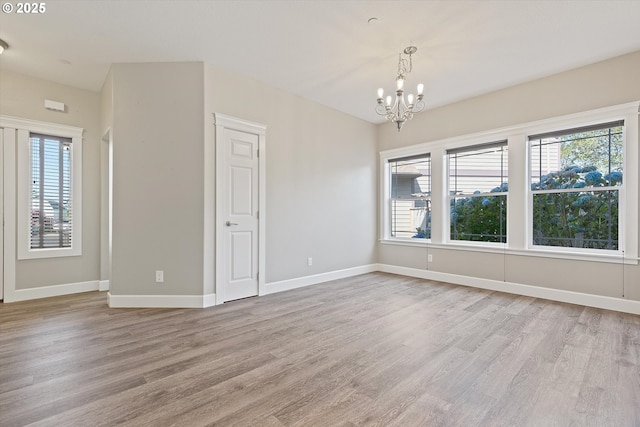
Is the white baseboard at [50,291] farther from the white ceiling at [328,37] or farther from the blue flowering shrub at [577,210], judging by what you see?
the blue flowering shrub at [577,210]

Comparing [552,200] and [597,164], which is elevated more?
[597,164]

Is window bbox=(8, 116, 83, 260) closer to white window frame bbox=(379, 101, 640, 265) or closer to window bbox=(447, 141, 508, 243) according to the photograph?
white window frame bbox=(379, 101, 640, 265)

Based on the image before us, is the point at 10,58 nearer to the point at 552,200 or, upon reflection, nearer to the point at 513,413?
the point at 513,413

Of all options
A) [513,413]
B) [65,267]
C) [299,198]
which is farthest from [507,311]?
[65,267]

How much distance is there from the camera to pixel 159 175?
3.60m

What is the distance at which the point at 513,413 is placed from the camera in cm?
169

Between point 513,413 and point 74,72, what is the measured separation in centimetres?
557

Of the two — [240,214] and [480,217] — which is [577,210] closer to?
[480,217]

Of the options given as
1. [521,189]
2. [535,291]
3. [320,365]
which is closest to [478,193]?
[521,189]

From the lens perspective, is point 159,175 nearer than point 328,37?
No

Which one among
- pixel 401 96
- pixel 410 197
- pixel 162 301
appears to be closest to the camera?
pixel 401 96

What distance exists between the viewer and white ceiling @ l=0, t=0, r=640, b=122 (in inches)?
104

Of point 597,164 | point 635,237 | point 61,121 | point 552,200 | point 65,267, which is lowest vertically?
point 65,267

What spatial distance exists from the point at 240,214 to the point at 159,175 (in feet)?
3.47
